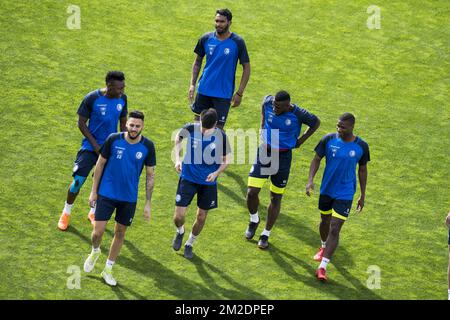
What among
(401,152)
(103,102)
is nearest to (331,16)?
(401,152)

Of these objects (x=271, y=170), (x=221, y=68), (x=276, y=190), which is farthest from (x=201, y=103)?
(x=276, y=190)

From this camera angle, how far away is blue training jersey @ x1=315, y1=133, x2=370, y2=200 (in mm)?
14023

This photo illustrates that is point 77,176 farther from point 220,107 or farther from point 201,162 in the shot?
point 220,107

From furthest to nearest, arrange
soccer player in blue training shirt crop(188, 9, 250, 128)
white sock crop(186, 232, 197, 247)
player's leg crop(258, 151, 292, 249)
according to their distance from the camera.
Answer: soccer player in blue training shirt crop(188, 9, 250, 128) → player's leg crop(258, 151, 292, 249) → white sock crop(186, 232, 197, 247)

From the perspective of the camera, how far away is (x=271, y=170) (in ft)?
49.2

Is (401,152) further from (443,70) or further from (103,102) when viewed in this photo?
(103,102)

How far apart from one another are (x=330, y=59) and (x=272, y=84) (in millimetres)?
1851

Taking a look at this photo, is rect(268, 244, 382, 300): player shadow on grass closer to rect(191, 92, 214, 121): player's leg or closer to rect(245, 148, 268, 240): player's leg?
rect(245, 148, 268, 240): player's leg

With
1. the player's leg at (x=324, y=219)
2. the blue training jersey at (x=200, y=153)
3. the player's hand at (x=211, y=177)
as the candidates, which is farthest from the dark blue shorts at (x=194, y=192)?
the player's leg at (x=324, y=219)

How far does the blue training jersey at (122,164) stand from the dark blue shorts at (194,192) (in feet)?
3.05

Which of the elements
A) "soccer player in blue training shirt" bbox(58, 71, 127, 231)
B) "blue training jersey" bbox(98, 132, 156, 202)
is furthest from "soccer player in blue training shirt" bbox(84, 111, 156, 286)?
"soccer player in blue training shirt" bbox(58, 71, 127, 231)

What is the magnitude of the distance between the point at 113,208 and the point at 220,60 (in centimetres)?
397

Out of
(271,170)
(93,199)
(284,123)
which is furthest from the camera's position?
(271,170)
